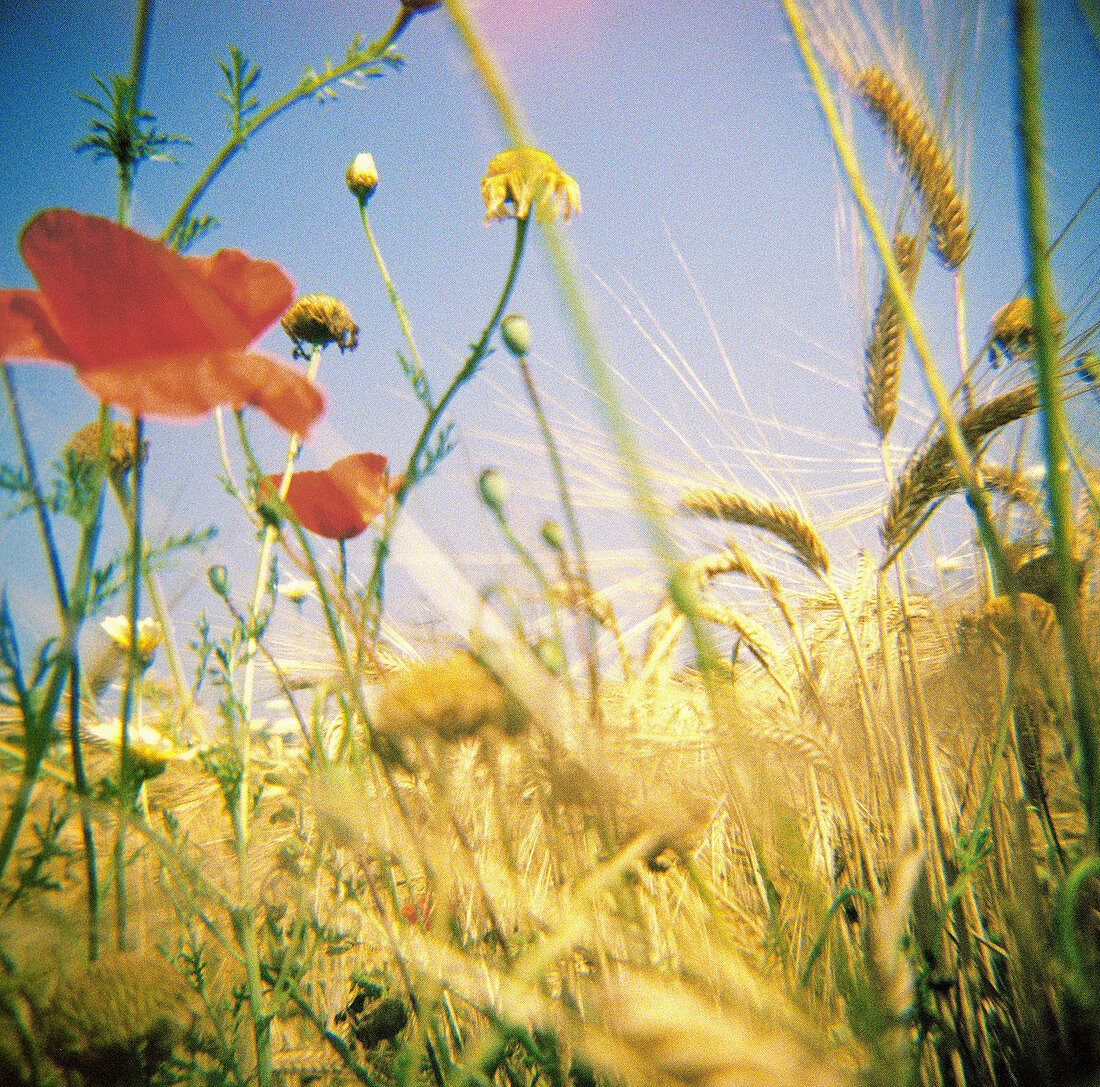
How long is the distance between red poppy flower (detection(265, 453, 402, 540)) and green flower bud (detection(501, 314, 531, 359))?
177 millimetres

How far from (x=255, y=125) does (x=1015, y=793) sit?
1194mm

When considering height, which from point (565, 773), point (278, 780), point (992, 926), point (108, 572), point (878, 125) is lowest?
point (992, 926)

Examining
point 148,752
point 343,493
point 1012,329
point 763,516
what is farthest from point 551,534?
point 1012,329

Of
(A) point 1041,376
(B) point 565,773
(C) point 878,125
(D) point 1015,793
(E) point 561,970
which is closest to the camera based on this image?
(A) point 1041,376

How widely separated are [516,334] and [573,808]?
1.38 ft

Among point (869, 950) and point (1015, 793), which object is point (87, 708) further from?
point (1015, 793)

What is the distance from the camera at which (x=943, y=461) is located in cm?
95

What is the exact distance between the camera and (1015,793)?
0.81 m

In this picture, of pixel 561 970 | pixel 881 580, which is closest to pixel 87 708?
pixel 561 970

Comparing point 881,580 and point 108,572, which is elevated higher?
point 108,572

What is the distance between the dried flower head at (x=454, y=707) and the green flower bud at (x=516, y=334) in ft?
0.89

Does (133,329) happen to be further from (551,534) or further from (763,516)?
(763,516)

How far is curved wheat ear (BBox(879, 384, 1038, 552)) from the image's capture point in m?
0.93

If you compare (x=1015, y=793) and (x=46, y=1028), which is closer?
(x=46, y=1028)
